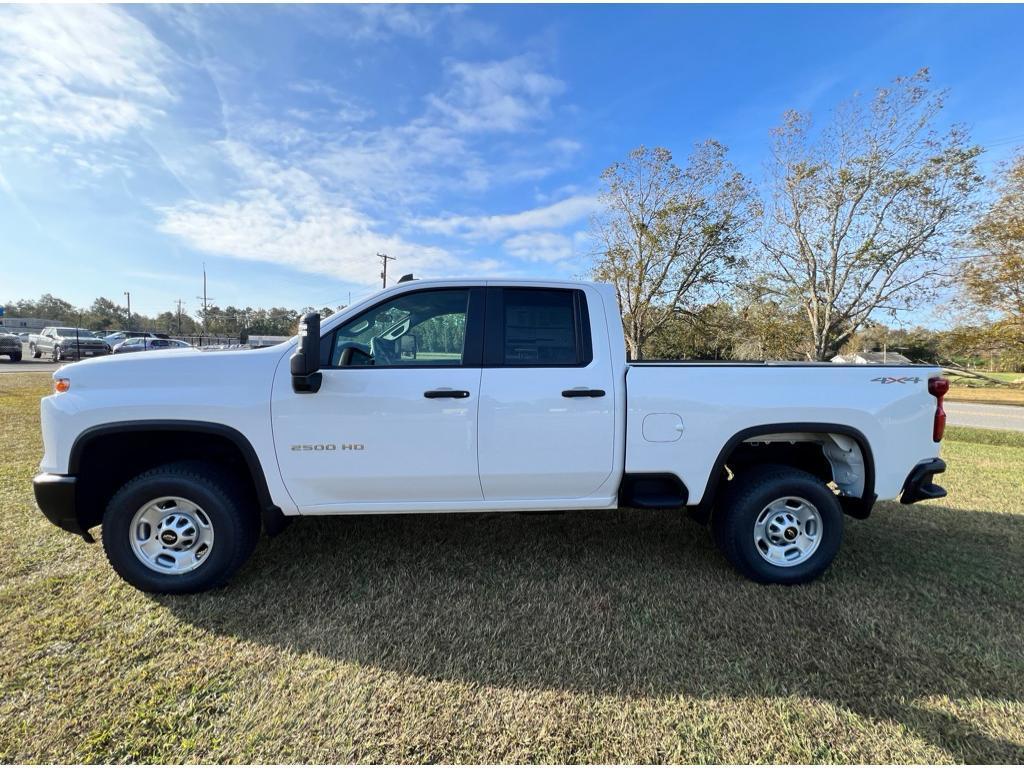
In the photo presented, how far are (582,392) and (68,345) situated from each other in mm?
33024

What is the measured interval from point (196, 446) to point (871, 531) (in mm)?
5287

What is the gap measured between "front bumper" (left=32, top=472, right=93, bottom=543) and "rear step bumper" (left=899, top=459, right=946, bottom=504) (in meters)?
5.10

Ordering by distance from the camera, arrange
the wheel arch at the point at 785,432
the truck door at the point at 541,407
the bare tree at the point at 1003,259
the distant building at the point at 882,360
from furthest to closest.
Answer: the bare tree at the point at 1003,259
the distant building at the point at 882,360
the wheel arch at the point at 785,432
the truck door at the point at 541,407

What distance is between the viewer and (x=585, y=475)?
3020mm

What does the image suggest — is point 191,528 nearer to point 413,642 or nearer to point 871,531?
point 413,642

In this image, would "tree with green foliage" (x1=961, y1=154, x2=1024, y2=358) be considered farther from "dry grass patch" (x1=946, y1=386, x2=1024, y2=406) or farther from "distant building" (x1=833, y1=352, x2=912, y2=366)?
"distant building" (x1=833, y1=352, x2=912, y2=366)

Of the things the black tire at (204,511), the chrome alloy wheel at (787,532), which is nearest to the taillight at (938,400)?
the chrome alloy wheel at (787,532)

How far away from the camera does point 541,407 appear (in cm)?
291

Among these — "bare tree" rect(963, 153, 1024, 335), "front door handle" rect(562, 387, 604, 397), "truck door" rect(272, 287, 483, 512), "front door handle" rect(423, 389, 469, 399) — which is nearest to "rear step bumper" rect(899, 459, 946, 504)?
"front door handle" rect(562, 387, 604, 397)

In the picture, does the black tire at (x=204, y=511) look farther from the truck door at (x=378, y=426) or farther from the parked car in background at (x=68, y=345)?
the parked car in background at (x=68, y=345)

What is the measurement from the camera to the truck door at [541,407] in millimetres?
2914

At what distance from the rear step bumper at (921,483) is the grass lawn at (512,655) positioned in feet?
1.96

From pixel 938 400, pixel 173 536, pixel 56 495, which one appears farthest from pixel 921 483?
pixel 56 495

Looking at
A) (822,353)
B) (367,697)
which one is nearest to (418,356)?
(367,697)
